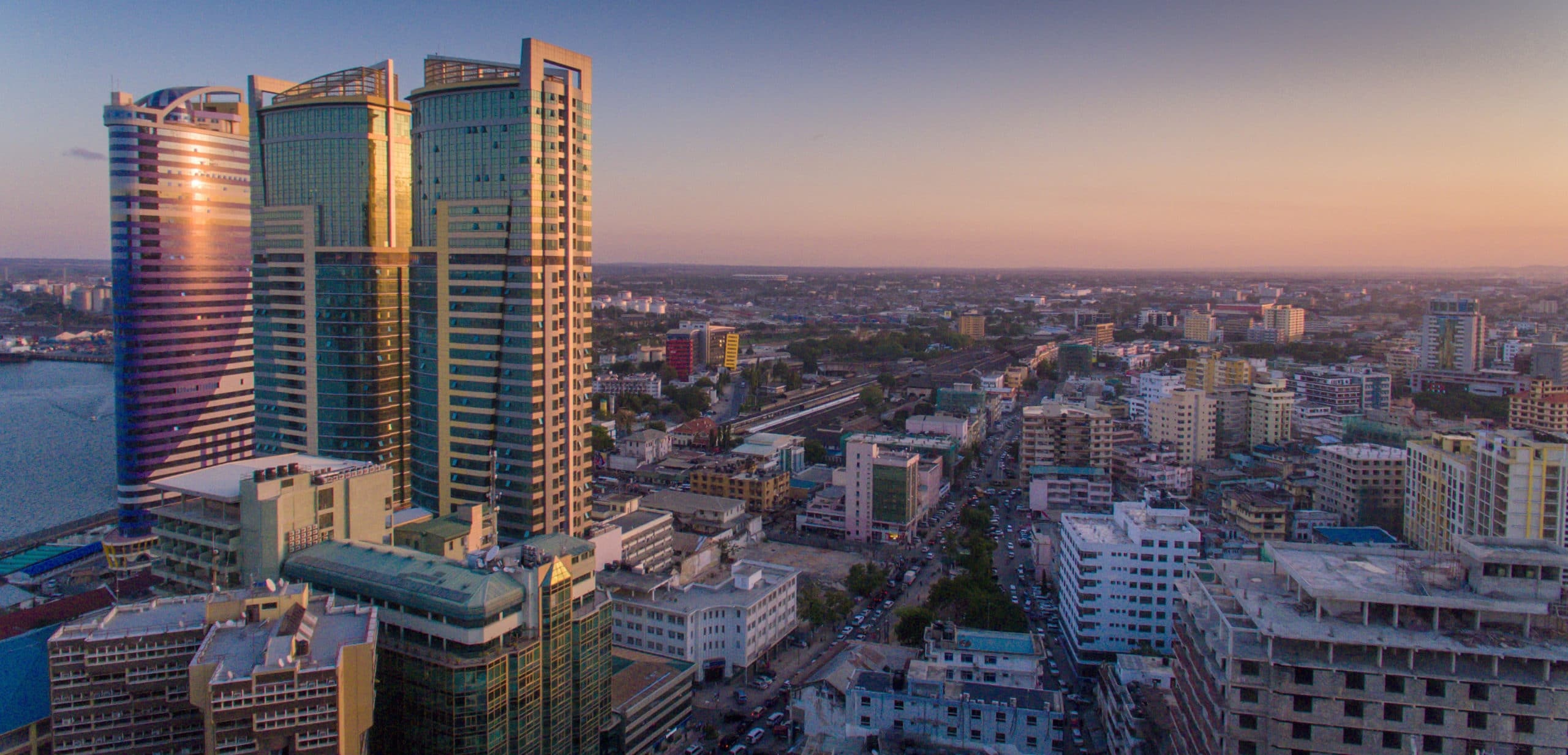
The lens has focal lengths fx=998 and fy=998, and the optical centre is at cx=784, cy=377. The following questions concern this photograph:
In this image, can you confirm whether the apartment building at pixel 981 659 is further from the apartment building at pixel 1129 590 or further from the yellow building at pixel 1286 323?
the yellow building at pixel 1286 323

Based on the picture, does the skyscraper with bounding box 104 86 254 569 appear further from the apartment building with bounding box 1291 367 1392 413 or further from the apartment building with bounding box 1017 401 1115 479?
the apartment building with bounding box 1291 367 1392 413

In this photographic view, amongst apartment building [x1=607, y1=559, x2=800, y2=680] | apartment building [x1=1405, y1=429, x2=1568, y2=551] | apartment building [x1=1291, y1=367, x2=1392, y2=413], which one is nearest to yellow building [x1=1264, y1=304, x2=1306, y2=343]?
apartment building [x1=1291, y1=367, x2=1392, y2=413]

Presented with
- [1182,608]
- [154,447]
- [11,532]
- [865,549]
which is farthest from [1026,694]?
[11,532]

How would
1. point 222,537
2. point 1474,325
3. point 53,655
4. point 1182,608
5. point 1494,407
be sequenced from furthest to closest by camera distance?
point 1474,325
point 1494,407
point 222,537
point 1182,608
point 53,655

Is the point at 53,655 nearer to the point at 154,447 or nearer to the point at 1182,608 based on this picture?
the point at 1182,608

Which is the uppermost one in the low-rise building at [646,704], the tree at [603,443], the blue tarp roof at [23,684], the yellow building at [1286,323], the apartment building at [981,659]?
the yellow building at [1286,323]

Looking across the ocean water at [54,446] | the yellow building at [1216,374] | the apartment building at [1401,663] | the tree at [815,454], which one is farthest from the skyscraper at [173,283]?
the yellow building at [1216,374]
